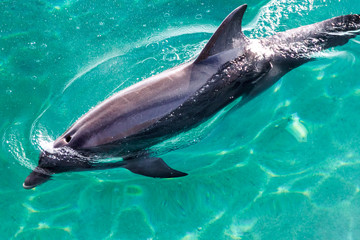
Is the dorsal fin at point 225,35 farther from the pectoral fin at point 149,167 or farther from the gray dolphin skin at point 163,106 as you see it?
the pectoral fin at point 149,167

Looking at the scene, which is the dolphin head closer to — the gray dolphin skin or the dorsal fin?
the gray dolphin skin

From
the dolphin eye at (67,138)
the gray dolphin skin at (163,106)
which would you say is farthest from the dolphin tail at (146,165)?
the dolphin eye at (67,138)

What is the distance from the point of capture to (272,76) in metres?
5.77

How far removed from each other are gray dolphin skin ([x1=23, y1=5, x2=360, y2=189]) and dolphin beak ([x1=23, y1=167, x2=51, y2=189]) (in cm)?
1

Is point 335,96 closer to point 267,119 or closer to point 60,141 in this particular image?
point 267,119

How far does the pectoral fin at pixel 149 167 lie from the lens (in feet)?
17.2

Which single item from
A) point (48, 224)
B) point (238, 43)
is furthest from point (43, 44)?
point (238, 43)

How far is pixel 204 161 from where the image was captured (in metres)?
6.02

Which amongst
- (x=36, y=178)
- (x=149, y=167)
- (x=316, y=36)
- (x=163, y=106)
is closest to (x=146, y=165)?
(x=149, y=167)

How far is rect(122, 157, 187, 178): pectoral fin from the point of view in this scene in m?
5.25

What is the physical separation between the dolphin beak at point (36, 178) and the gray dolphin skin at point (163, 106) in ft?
0.04

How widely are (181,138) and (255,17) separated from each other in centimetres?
337

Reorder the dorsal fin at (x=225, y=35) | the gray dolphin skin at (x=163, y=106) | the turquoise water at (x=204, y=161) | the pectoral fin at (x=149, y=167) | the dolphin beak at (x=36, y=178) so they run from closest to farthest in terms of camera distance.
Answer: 1. the gray dolphin skin at (x=163, y=106)
2. the dorsal fin at (x=225, y=35)
3. the dolphin beak at (x=36, y=178)
4. the pectoral fin at (x=149, y=167)
5. the turquoise water at (x=204, y=161)

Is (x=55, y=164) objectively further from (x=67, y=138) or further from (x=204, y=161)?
(x=204, y=161)
